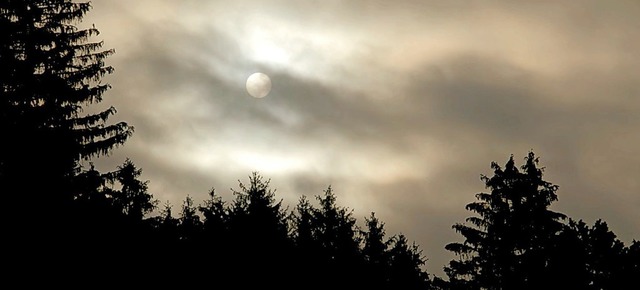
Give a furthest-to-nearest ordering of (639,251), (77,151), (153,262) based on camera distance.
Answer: (639,251) < (77,151) < (153,262)

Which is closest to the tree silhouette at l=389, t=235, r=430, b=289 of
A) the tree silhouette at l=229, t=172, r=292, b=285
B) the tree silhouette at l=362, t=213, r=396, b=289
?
the tree silhouette at l=362, t=213, r=396, b=289

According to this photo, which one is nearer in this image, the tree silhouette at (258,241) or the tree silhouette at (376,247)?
the tree silhouette at (258,241)

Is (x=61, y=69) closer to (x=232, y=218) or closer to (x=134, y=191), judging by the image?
(x=232, y=218)

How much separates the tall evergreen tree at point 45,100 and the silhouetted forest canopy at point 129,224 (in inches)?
2.2

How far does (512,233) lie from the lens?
50.3 meters

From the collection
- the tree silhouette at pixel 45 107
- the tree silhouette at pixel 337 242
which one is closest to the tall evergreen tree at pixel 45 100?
the tree silhouette at pixel 45 107

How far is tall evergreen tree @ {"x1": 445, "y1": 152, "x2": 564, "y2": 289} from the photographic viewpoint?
49.8m

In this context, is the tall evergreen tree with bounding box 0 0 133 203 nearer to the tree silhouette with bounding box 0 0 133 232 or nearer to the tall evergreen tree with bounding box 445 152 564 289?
the tree silhouette with bounding box 0 0 133 232

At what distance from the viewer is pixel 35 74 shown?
106ft

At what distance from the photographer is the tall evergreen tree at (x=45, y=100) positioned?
28.0 meters

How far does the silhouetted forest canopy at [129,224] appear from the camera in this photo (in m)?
26.3

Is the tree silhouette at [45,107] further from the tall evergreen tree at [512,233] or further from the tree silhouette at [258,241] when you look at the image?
the tall evergreen tree at [512,233]

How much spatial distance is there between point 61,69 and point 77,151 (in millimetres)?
3766

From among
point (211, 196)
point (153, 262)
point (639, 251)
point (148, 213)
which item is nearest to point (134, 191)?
point (148, 213)
